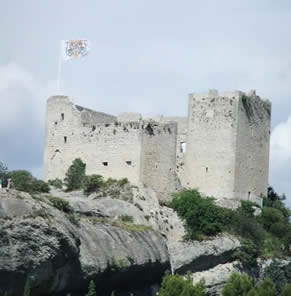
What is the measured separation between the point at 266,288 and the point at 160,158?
9.38 metres

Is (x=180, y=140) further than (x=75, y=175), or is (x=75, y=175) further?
(x=180, y=140)

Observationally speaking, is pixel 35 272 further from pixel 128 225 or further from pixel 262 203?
pixel 262 203

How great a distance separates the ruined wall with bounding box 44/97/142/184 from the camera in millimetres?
51156

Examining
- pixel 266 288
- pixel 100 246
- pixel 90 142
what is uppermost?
pixel 90 142

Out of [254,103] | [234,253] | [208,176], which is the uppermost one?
[254,103]

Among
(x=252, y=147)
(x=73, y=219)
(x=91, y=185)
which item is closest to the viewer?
(x=73, y=219)

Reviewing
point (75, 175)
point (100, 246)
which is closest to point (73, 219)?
point (100, 246)

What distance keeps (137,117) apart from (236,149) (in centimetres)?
541

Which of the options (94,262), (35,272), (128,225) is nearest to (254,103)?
(128,225)

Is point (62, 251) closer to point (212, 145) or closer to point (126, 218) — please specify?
point (126, 218)

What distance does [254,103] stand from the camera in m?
56.9

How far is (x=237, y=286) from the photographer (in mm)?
45312

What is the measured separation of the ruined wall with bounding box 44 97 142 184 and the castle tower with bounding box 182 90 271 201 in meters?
4.59

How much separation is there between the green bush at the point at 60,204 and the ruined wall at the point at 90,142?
8569 mm
